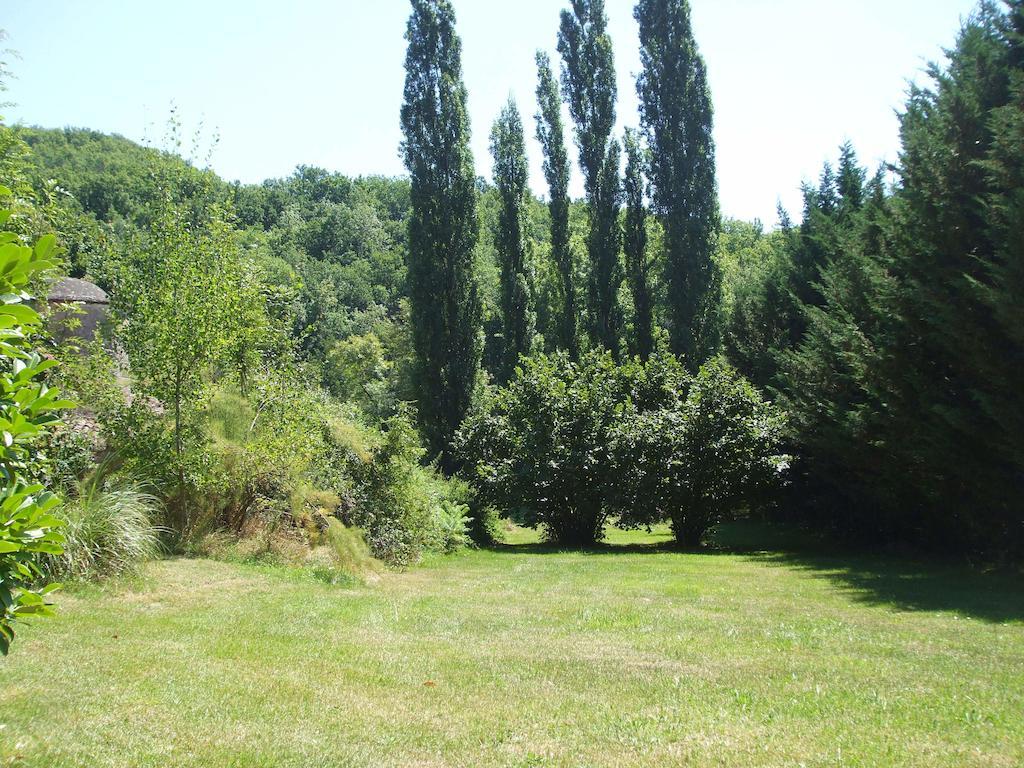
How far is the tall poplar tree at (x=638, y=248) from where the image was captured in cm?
3184

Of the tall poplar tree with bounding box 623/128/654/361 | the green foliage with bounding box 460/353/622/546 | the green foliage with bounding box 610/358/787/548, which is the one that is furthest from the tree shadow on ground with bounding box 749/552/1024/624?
the tall poplar tree with bounding box 623/128/654/361

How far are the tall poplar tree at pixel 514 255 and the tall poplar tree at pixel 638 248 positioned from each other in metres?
4.57

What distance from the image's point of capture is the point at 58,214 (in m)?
10.4

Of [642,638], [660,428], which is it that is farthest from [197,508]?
[660,428]

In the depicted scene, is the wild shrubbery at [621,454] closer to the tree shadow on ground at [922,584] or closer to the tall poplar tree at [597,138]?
the tree shadow on ground at [922,584]

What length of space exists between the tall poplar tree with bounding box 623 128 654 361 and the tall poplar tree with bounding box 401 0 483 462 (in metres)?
6.53

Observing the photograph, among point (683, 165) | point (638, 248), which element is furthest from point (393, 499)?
point (683, 165)

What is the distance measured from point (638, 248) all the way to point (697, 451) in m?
13.6

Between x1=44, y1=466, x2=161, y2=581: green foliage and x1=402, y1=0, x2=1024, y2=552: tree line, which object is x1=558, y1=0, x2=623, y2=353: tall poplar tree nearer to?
x1=402, y1=0, x2=1024, y2=552: tree line

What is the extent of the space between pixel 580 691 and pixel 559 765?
1521mm

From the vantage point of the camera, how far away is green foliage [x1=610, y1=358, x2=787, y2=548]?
2064 centimetres

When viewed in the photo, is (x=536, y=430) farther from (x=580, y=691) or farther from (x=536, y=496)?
(x=580, y=691)

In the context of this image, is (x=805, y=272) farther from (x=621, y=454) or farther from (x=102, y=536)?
(x=102, y=536)

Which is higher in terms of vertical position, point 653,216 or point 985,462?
point 653,216
